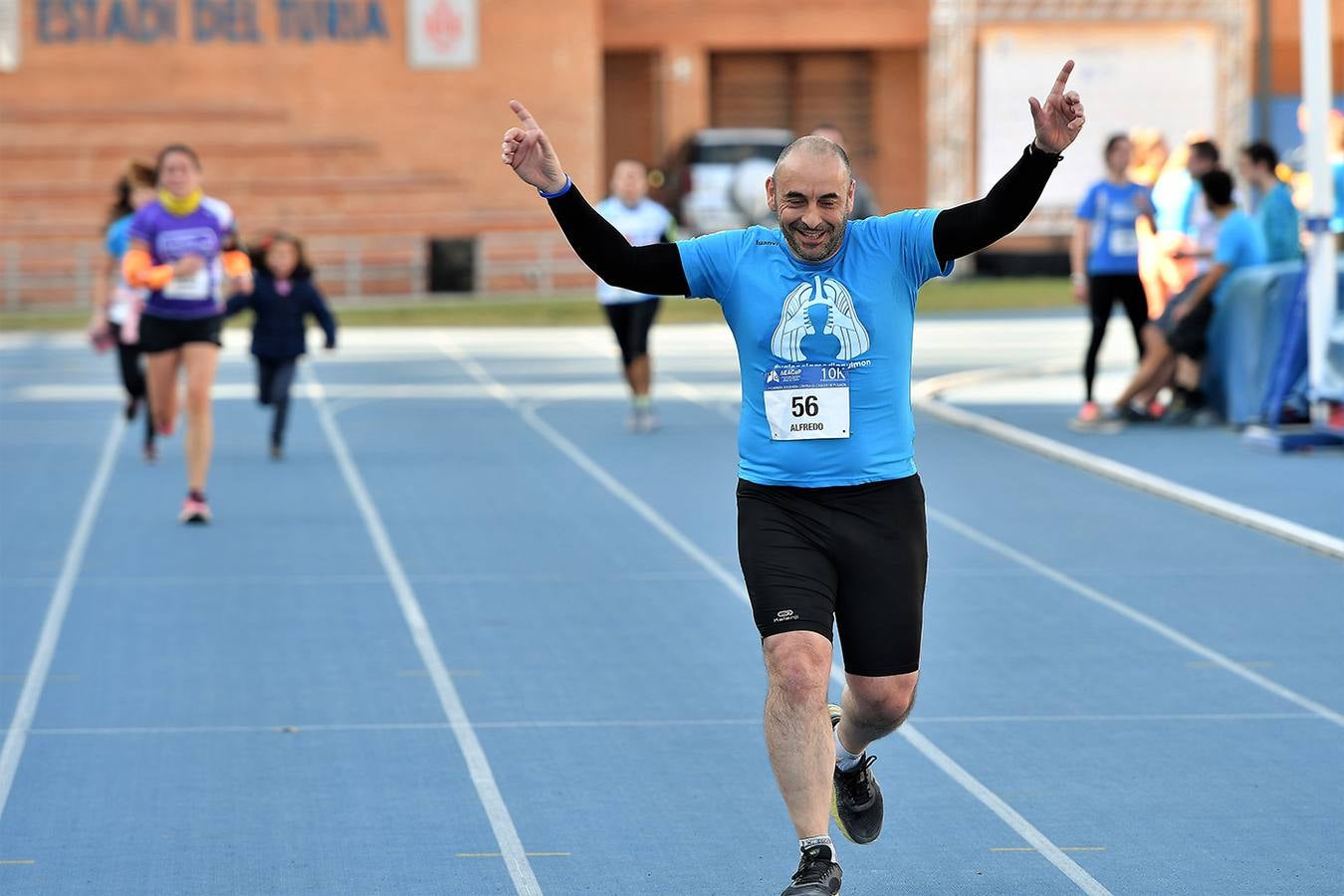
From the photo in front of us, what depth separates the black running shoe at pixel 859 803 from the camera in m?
6.14

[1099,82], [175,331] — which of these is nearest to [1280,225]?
[175,331]

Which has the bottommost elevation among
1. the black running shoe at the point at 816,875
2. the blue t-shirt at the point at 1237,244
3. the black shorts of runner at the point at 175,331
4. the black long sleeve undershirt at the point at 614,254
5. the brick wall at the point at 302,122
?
the black running shoe at the point at 816,875

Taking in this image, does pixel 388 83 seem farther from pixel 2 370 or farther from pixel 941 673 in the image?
pixel 941 673

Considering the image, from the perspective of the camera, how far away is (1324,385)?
15.7 m

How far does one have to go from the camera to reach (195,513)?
1283cm

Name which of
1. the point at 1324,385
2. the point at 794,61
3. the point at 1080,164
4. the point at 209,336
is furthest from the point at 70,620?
the point at 794,61

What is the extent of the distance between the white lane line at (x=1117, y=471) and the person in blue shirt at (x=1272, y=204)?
8.06 ft

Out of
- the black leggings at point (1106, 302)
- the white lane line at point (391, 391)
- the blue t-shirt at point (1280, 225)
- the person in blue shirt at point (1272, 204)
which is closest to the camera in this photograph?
the black leggings at point (1106, 302)

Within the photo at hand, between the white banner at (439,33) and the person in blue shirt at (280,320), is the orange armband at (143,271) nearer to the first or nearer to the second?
the person in blue shirt at (280,320)

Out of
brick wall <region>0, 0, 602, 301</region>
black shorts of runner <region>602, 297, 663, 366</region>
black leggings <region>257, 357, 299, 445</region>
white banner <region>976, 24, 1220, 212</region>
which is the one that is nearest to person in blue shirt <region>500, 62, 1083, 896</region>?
black leggings <region>257, 357, 299, 445</region>

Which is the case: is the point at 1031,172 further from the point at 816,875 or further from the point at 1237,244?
the point at 1237,244

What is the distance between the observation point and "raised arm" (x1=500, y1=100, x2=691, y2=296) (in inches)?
227

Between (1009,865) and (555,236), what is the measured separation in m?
37.6

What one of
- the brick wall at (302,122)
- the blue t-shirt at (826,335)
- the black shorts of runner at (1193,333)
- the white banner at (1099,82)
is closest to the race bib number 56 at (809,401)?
the blue t-shirt at (826,335)
